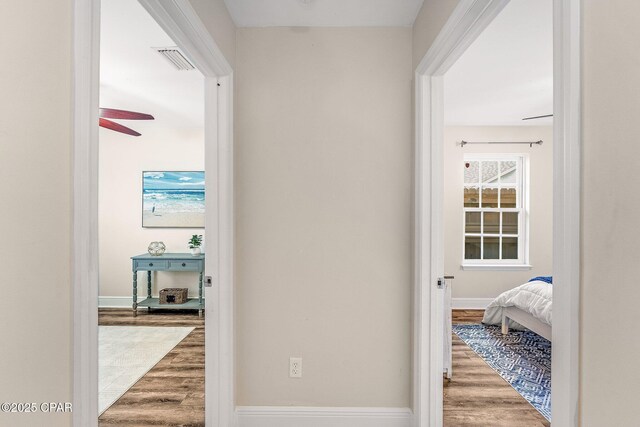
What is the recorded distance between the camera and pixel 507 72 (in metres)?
3.20

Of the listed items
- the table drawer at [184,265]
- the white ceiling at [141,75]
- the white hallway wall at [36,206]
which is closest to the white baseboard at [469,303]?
the table drawer at [184,265]

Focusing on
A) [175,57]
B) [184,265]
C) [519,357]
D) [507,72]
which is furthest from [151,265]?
[507,72]

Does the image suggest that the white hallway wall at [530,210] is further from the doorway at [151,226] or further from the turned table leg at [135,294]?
the turned table leg at [135,294]

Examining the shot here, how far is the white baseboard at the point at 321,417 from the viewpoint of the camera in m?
2.25

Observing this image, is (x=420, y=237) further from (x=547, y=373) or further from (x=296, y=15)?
(x=547, y=373)

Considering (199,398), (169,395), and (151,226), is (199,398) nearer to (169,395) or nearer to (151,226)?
(169,395)

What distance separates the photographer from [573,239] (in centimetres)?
84

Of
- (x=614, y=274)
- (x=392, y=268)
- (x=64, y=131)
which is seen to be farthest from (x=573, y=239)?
(x=392, y=268)

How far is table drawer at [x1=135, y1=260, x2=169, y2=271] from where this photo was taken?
4.89 meters

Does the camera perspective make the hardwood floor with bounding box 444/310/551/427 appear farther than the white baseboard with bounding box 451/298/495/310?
No

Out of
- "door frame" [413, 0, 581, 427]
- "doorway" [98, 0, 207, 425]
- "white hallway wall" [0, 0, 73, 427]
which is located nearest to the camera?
"white hallway wall" [0, 0, 73, 427]

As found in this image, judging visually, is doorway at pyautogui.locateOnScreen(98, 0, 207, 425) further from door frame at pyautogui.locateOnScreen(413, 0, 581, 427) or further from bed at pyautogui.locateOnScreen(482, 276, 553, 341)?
bed at pyautogui.locateOnScreen(482, 276, 553, 341)

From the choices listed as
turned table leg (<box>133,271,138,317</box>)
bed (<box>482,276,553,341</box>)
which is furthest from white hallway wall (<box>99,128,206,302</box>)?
bed (<box>482,276,553,341</box>)

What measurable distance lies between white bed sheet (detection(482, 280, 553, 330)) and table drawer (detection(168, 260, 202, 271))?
376 cm
